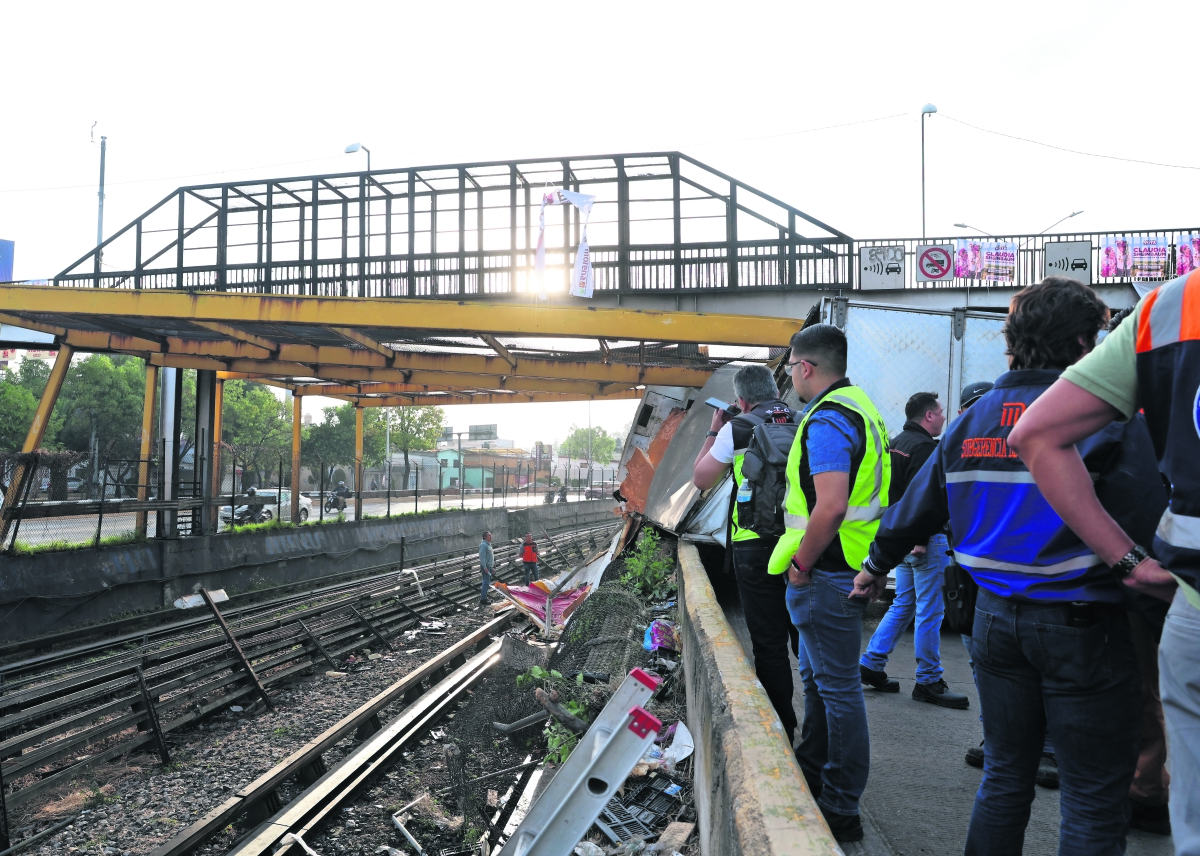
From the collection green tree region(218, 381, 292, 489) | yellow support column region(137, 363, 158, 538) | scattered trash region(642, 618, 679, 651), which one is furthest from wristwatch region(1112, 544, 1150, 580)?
green tree region(218, 381, 292, 489)

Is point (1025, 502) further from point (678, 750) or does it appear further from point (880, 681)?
point (880, 681)

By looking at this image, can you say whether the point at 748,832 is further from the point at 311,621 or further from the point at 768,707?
the point at 311,621

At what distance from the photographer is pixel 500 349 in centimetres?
1612

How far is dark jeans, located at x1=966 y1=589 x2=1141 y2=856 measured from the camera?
1.91 meters

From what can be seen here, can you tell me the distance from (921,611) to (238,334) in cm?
1527

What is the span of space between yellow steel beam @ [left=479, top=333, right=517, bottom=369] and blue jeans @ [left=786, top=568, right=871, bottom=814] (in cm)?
1215

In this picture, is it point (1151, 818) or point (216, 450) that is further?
point (216, 450)

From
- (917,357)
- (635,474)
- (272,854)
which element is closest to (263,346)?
(635,474)

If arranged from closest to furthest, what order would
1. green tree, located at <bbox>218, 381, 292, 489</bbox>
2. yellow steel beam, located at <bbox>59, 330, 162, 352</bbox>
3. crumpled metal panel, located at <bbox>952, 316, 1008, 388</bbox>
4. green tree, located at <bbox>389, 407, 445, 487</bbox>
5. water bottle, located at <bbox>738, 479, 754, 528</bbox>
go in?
water bottle, located at <bbox>738, 479, 754, 528</bbox> → crumpled metal panel, located at <bbox>952, 316, 1008, 388</bbox> → yellow steel beam, located at <bbox>59, 330, 162, 352</bbox> → green tree, located at <bbox>218, 381, 292, 489</bbox> → green tree, located at <bbox>389, 407, 445, 487</bbox>

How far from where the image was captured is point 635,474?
11.6 meters

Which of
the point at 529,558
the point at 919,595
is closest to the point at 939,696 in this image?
the point at 919,595

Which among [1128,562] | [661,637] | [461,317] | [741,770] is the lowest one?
[661,637]

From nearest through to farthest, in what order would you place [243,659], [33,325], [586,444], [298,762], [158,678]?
[298,762]
[158,678]
[243,659]
[33,325]
[586,444]

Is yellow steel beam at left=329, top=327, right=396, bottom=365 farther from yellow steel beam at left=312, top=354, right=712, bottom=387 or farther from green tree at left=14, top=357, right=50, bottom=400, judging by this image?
green tree at left=14, top=357, right=50, bottom=400
